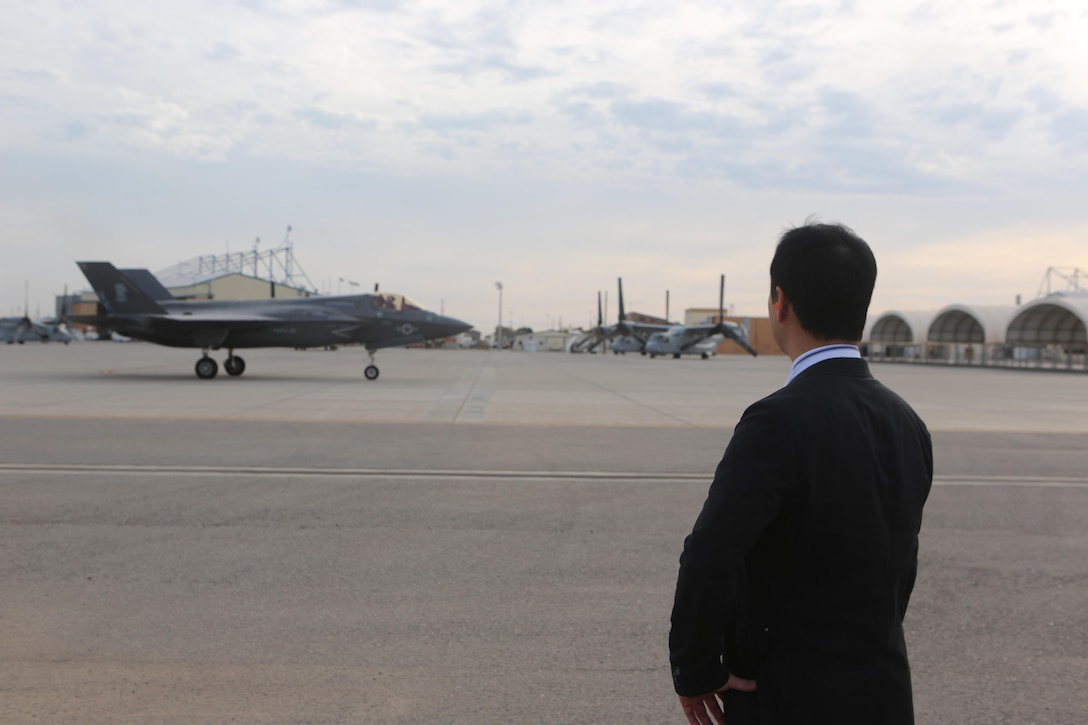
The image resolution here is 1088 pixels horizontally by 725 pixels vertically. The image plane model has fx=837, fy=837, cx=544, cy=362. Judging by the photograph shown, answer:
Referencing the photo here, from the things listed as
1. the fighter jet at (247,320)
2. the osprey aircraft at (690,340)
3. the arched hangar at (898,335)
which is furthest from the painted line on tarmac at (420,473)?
the arched hangar at (898,335)

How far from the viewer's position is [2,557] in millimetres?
5484

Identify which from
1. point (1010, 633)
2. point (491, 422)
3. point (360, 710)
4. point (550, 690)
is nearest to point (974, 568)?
point (1010, 633)

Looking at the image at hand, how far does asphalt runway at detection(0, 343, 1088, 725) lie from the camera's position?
3.61 meters

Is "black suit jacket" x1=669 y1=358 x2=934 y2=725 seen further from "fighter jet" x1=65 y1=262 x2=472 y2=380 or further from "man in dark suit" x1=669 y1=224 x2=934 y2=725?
"fighter jet" x1=65 y1=262 x2=472 y2=380

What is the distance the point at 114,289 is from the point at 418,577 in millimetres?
22747

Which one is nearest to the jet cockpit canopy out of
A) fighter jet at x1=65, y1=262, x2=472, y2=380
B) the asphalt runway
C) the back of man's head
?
fighter jet at x1=65, y1=262, x2=472, y2=380

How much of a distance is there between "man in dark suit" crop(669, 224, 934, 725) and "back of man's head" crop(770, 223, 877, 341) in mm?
105

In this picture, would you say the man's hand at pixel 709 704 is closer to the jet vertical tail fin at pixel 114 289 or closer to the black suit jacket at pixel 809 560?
the black suit jacket at pixel 809 560

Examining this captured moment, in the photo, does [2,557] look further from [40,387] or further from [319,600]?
[40,387]

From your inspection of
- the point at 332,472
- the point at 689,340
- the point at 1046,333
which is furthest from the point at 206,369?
the point at 1046,333

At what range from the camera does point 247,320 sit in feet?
80.2

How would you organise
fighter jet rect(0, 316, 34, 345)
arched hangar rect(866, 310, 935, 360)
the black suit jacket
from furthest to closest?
fighter jet rect(0, 316, 34, 345) < arched hangar rect(866, 310, 935, 360) < the black suit jacket

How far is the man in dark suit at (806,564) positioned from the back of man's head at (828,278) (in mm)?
105

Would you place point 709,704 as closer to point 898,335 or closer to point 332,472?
point 332,472
